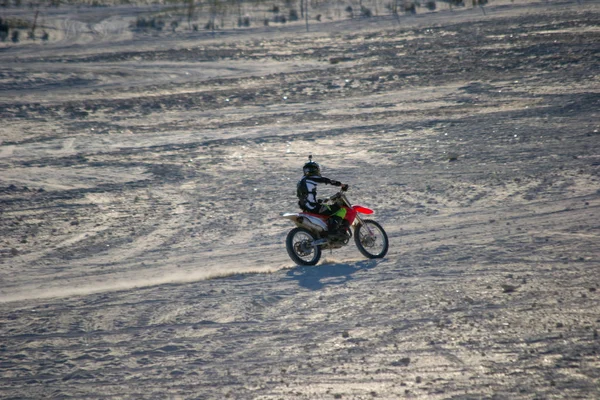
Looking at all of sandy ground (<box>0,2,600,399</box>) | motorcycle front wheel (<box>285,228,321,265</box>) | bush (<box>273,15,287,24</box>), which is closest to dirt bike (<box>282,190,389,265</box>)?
motorcycle front wheel (<box>285,228,321,265</box>)

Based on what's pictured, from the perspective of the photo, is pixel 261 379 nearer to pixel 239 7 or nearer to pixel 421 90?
pixel 421 90

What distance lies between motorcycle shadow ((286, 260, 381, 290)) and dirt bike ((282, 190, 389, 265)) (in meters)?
0.22

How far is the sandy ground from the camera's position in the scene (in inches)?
284

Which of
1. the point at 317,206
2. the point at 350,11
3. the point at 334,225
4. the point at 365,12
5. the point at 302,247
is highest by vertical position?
the point at 350,11

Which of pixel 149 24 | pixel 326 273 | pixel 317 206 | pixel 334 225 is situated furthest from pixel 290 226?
pixel 149 24

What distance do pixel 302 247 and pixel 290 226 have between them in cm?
214

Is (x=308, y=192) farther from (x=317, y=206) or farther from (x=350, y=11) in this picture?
(x=350, y=11)

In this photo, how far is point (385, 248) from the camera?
35.5 feet

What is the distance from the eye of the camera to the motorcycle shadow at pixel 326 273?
31.9ft

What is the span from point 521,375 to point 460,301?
1930 millimetres

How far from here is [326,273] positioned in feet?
33.4

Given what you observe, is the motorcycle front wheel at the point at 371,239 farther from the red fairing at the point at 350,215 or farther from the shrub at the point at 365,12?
the shrub at the point at 365,12

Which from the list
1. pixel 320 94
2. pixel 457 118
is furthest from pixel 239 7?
pixel 457 118

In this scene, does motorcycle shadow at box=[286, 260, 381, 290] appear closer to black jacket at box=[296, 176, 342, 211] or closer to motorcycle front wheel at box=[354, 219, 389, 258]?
motorcycle front wheel at box=[354, 219, 389, 258]
